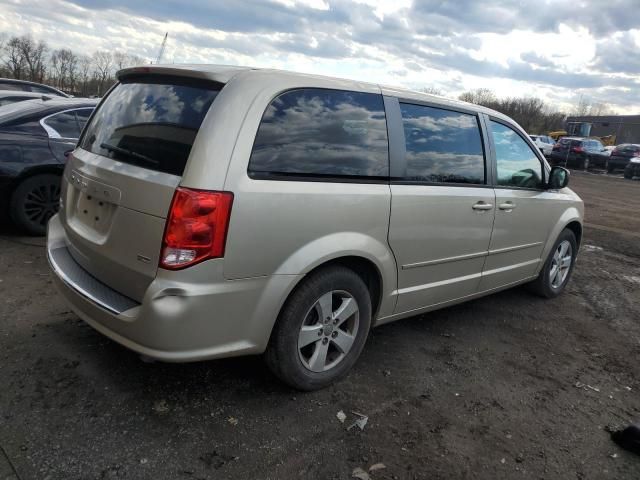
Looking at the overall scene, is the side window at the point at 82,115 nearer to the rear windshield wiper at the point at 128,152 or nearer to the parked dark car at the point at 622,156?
the rear windshield wiper at the point at 128,152

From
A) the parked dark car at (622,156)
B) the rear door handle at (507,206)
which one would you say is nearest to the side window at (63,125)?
the rear door handle at (507,206)

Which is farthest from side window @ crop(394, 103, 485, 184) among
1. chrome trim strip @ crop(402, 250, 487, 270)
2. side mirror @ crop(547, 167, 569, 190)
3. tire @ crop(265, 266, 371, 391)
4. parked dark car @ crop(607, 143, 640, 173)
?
parked dark car @ crop(607, 143, 640, 173)

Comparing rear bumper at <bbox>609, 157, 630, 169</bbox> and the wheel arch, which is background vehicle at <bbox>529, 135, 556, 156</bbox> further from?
the wheel arch

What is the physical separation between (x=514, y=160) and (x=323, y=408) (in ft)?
8.95

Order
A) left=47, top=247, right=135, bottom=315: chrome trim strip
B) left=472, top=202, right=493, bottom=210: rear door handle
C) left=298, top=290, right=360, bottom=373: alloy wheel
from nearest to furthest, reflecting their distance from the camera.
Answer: left=47, top=247, right=135, bottom=315: chrome trim strip
left=298, top=290, right=360, bottom=373: alloy wheel
left=472, top=202, right=493, bottom=210: rear door handle

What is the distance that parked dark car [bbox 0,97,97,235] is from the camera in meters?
5.34

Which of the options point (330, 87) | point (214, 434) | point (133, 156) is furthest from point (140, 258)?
point (330, 87)

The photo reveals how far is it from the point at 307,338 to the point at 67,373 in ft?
4.67

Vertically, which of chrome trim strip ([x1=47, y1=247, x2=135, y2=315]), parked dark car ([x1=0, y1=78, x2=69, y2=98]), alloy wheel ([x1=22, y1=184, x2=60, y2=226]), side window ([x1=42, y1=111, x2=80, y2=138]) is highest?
parked dark car ([x1=0, y1=78, x2=69, y2=98])

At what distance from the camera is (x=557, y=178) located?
4711 millimetres

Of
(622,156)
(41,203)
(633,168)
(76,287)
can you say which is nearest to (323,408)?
(76,287)

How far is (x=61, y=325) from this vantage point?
364 cm

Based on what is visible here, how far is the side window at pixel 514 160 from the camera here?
4.21 meters

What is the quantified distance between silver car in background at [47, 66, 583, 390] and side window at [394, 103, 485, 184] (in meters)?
0.01
